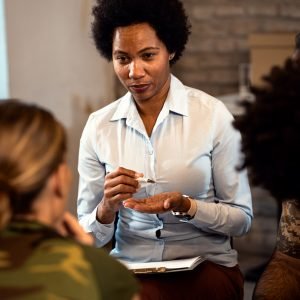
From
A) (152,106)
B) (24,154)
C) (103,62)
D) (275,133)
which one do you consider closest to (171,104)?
(152,106)

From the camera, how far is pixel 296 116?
1026mm

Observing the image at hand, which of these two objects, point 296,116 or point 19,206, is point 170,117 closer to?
point 296,116

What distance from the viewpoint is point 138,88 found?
168cm

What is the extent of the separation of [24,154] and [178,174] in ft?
2.61

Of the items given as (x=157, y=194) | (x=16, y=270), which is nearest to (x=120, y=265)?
(x=16, y=270)

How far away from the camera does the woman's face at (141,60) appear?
1.66 metres

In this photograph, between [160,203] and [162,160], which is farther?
[162,160]

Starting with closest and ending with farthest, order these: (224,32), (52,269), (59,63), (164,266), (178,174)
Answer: (52,269), (164,266), (178,174), (59,63), (224,32)

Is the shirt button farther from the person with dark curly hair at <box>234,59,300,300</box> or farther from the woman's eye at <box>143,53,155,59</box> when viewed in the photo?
the person with dark curly hair at <box>234,59,300,300</box>

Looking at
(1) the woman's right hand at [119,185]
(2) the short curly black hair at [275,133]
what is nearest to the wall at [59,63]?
(1) the woman's right hand at [119,185]

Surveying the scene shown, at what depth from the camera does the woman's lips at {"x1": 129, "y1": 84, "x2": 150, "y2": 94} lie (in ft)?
5.49

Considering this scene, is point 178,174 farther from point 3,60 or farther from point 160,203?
point 3,60

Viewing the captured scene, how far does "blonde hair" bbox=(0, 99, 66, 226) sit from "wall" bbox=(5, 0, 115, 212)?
1.52m

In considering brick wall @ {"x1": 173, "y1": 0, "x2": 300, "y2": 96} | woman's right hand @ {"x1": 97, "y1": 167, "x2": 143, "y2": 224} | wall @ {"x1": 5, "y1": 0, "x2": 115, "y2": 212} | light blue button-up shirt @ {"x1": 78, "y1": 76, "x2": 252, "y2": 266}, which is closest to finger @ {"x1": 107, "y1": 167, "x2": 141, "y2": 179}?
woman's right hand @ {"x1": 97, "y1": 167, "x2": 143, "y2": 224}
